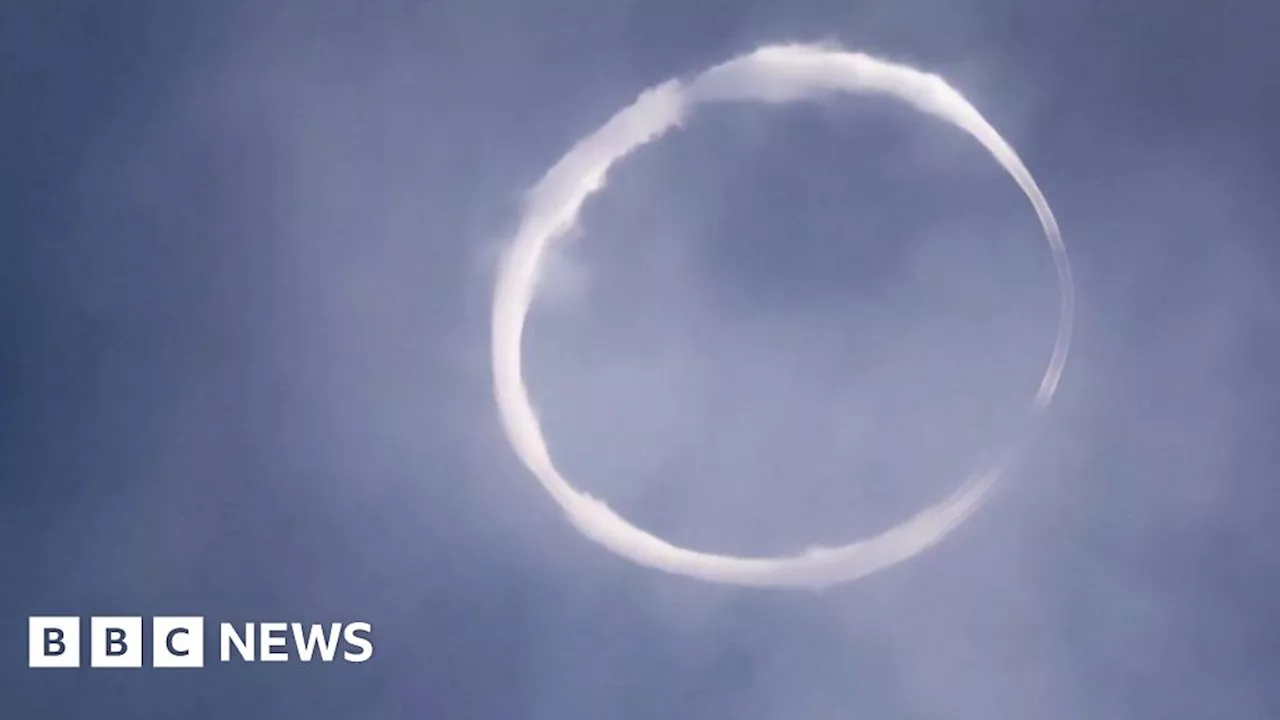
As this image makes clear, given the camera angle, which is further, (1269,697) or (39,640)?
(1269,697)

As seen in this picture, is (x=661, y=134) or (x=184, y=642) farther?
(x=661, y=134)

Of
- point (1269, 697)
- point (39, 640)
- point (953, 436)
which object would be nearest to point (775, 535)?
point (953, 436)

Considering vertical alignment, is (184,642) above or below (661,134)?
below

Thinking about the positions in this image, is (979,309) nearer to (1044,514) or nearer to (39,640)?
(1044,514)

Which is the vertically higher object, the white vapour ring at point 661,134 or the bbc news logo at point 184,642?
the white vapour ring at point 661,134
